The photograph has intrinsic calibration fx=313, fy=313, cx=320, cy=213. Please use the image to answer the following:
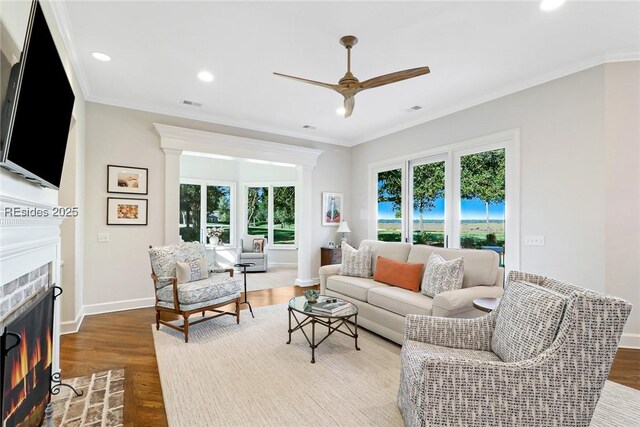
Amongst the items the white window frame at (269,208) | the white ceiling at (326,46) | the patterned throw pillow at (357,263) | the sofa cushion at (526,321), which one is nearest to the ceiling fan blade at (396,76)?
the white ceiling at (326,46)

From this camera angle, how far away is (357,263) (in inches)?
165

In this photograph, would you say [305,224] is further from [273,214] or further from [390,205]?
[273,214]

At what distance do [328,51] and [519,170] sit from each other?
2.68 meters

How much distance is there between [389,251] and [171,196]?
10.7 ft

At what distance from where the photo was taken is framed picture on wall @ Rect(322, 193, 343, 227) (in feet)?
20.5

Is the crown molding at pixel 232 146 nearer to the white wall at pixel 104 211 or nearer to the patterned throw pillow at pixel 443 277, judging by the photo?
the white wall at pixel 104 211

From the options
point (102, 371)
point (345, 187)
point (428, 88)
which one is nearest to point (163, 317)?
point (102, 371)

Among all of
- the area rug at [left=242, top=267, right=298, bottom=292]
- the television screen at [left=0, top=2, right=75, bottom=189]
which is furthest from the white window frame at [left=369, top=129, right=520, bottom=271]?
the television screen at [left=0, top=2, right=75, bottom=189]

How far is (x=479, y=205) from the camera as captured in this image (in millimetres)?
4332

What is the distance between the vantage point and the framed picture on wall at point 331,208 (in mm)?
6263

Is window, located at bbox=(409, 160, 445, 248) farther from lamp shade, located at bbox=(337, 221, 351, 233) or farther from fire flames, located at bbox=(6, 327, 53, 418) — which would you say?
fire flames, located at bbox=(6, 327, 53, 418)

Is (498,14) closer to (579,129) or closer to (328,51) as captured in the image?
(328,51)

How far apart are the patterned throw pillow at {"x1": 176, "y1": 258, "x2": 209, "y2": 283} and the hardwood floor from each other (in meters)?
0.70

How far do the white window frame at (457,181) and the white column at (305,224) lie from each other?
46.9 inches
